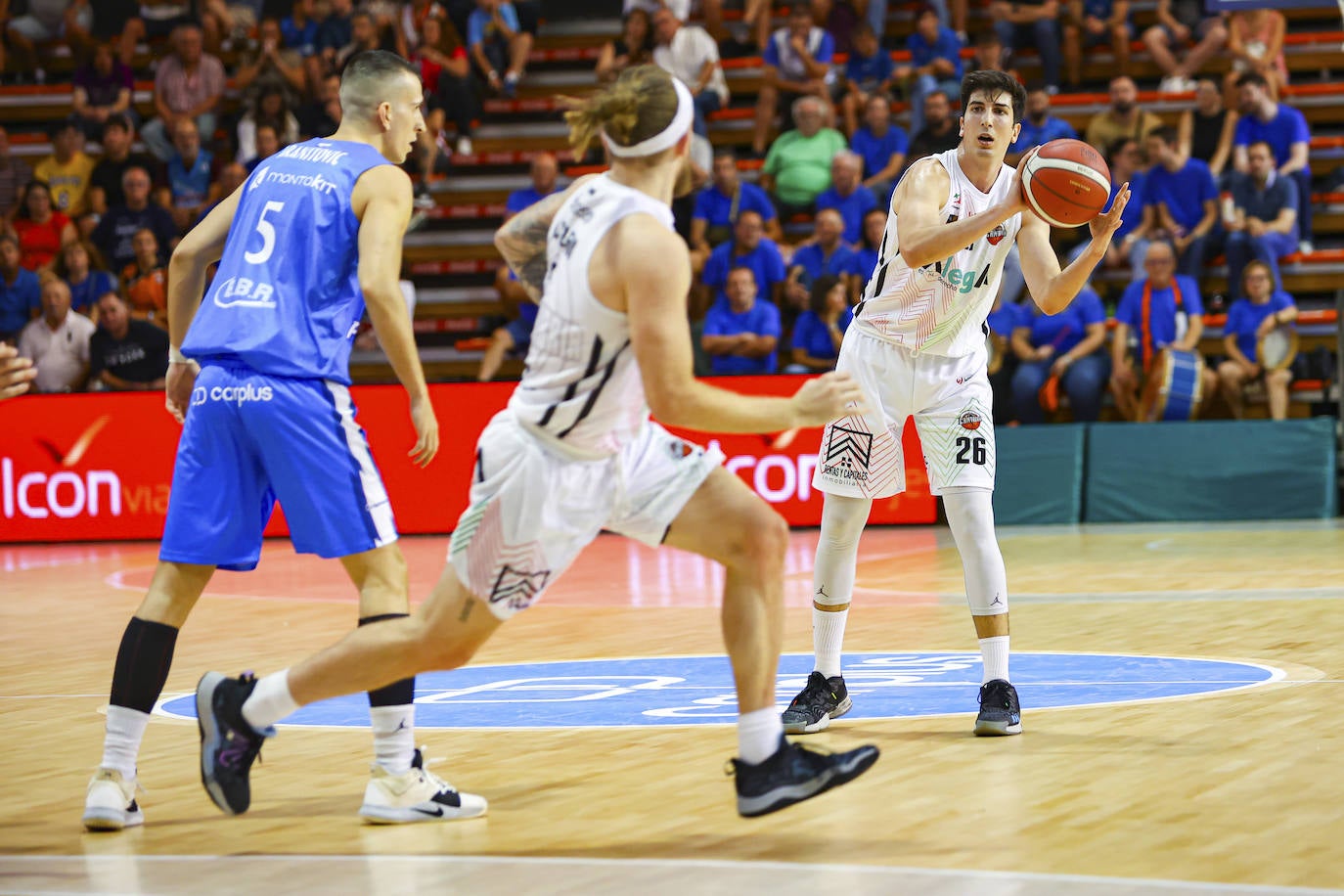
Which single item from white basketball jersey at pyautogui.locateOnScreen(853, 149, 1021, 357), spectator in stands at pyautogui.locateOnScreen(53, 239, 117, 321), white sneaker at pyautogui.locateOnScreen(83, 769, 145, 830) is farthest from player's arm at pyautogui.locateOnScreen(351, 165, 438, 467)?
spectator in stands at pyautogui.locateOnScreen(53, 239, 117, 321)

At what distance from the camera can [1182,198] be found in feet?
51.6

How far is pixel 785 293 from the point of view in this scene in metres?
15.7

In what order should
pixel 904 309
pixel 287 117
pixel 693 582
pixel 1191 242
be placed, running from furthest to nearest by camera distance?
pixel 287 117 < pixel 1191 242 < pixel 693 582 < pixel 904 309

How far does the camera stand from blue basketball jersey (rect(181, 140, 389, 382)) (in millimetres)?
4945

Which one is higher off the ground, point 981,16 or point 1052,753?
point 981,16

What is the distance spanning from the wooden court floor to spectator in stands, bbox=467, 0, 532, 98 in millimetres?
11303

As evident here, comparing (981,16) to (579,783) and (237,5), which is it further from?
(579,783)

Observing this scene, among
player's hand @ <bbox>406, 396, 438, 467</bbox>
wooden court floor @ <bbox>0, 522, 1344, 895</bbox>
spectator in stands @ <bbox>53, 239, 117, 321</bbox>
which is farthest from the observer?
spectator in stands @ <bbox>53, 239, 117, 321</bbox>

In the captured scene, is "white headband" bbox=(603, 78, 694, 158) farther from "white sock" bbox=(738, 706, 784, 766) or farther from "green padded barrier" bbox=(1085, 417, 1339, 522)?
"green padded barrier" bbox=(1085, 417, 1339, 522)

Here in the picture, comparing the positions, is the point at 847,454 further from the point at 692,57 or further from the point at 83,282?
the point at 83,282

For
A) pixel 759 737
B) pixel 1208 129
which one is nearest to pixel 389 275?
pixel 759 737

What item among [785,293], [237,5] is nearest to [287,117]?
[237,5]

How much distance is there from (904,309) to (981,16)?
13387 mm

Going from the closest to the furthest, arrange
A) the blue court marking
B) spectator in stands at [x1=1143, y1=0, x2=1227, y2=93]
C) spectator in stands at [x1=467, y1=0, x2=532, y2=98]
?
the blue court marking
spectator in stands at [x1=1143, y1=0, x2=1227, y2=93]
spectator in stands at [x1=467, y1=0, x2=532, y2=98]
